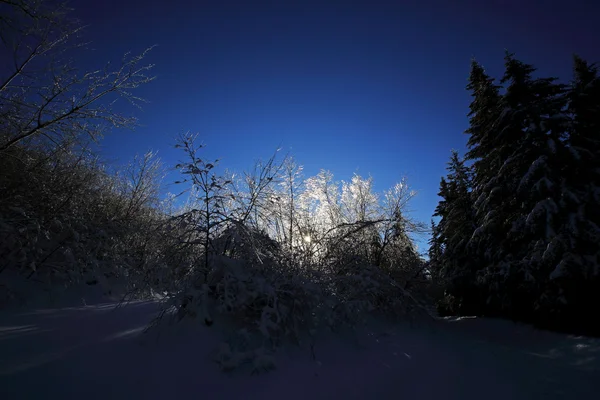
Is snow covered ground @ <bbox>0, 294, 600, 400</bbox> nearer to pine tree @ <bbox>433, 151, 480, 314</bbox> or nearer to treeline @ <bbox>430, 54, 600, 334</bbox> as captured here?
treeline @ <bbox>430, 54, 600, 334</bbox>

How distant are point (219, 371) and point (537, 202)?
27.9 ft

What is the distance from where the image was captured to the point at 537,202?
6.89 m

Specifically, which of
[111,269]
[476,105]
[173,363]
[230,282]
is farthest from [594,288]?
[111,269]

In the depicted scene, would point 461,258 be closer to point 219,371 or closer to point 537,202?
point 537,202

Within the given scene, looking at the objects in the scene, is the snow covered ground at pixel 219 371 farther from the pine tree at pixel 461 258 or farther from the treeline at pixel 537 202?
the pine tree at pixel 461 258

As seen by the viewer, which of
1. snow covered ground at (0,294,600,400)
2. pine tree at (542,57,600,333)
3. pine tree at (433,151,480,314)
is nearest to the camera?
snow covered ground at (0,294,600,400)

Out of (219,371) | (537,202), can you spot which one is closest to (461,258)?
(537,202)

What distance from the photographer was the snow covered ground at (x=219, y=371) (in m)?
2.44

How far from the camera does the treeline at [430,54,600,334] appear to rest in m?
6.29

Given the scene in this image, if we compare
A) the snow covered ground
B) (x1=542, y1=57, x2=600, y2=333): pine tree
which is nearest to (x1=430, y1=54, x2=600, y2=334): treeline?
(x1=542, y1=57, x2=600, y2=333): pine tree

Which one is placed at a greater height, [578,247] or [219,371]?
[578,247]

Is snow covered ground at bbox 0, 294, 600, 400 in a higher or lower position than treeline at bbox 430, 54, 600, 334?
lower

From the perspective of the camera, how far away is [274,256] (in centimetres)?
471

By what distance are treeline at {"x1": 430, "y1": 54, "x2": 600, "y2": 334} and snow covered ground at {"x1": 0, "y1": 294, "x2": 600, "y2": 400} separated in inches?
64.5
